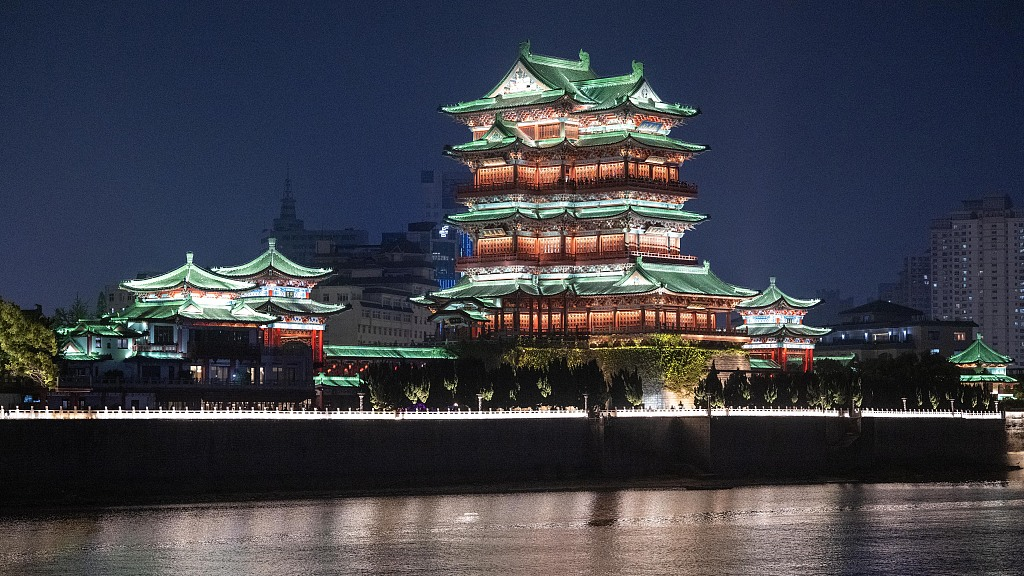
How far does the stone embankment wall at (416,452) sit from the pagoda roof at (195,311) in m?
23.7

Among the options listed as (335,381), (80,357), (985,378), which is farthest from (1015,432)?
(80,357)

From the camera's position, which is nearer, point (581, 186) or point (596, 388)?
point (596, 388)

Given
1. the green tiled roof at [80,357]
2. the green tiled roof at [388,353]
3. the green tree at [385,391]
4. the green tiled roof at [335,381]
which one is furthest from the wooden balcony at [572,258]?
the green tiled roof at [80,357]

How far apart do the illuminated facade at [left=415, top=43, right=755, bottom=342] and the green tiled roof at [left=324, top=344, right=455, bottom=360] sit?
2461mm

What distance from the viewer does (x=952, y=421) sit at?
135000 mm

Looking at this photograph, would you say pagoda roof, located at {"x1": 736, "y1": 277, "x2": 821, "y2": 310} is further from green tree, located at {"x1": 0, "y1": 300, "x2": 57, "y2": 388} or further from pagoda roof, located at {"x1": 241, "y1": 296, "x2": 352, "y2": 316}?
green tree, located at {"x1": 0, "y1": 300, "x2": 57, "y2": 388}

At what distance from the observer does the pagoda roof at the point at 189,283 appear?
126812mm

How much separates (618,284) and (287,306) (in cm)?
2297

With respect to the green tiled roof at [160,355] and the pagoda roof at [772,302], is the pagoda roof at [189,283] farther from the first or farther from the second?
the pagoda roof at [772,302]

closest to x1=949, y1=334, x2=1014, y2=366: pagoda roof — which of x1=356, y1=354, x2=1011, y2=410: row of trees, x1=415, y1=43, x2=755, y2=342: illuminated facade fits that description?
x1=356, y1=354, x2=1011, y2=410: row of trees

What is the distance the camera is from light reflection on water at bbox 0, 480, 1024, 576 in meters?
79.4

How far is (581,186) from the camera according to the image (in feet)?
438

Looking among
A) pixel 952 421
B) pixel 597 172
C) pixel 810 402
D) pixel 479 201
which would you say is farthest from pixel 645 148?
pixel 952 421

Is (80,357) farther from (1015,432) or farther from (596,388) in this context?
(1015,432)
